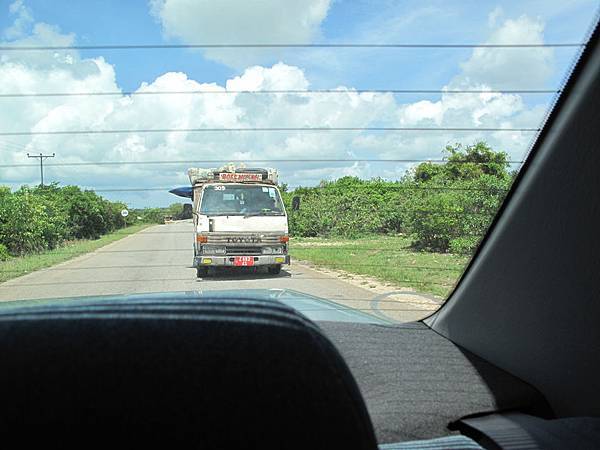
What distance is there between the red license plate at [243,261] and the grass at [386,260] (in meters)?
0.84

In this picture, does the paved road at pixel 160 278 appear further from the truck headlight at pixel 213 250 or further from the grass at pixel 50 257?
the truck headlight at pixel 213 250

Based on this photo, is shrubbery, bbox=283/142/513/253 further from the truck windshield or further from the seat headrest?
the seat headrest

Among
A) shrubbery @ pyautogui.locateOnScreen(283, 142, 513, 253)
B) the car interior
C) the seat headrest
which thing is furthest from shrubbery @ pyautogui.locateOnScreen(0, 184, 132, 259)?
the seat headrest

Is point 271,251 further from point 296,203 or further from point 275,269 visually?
point 296,203

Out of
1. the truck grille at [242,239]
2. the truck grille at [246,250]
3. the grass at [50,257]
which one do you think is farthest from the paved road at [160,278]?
the truck grille at [242,239]

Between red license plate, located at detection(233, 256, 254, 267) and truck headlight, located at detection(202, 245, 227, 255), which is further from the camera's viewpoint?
red license plate, located at detection(233, 256, 254, 267)

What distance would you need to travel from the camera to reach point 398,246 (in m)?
7.00

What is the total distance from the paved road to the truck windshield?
1.93 ft

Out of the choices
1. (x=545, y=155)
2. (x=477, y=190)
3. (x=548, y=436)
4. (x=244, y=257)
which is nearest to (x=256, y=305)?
(x=548, y=436)

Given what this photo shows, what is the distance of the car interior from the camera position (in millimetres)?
794

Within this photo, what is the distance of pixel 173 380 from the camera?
797 mm

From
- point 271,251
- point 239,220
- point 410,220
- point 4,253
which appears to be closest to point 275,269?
point 271,251

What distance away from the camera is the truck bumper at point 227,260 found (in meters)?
8.85

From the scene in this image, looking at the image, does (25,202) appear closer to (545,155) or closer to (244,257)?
(244,257)
